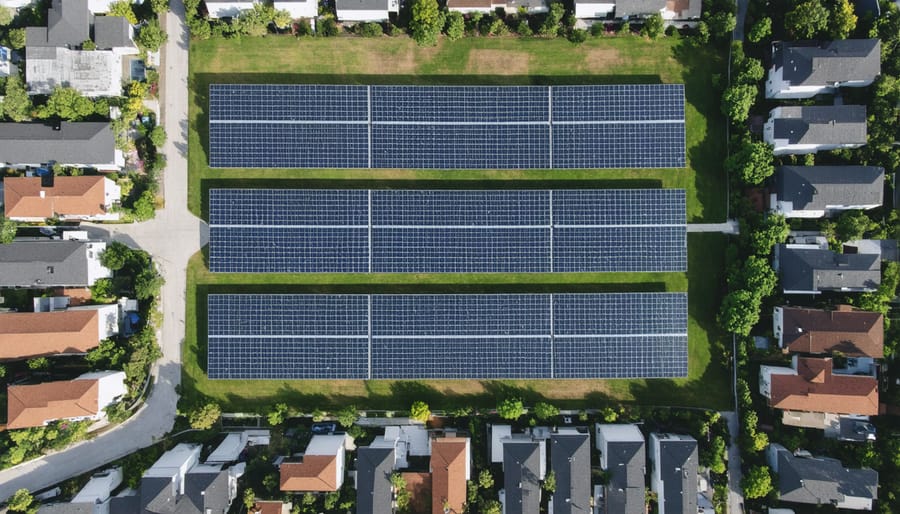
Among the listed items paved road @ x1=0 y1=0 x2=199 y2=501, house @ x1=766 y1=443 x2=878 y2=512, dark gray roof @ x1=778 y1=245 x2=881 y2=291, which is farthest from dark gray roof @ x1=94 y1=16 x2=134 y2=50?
house @ x1=766 y1=443 x2=878 y2=512

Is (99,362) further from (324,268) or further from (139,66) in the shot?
(139,66)

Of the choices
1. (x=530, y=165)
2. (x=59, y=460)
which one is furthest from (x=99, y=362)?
(x=530, y=165)

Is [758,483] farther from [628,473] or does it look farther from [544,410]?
[544,410]

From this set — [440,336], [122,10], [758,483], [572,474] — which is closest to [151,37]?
[122,10]

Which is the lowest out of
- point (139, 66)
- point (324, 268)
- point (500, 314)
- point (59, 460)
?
point (59, 460)

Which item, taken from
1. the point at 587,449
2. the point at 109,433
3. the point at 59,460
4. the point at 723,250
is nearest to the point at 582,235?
the point at 723,250

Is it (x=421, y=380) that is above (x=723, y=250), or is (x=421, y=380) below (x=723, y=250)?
below
